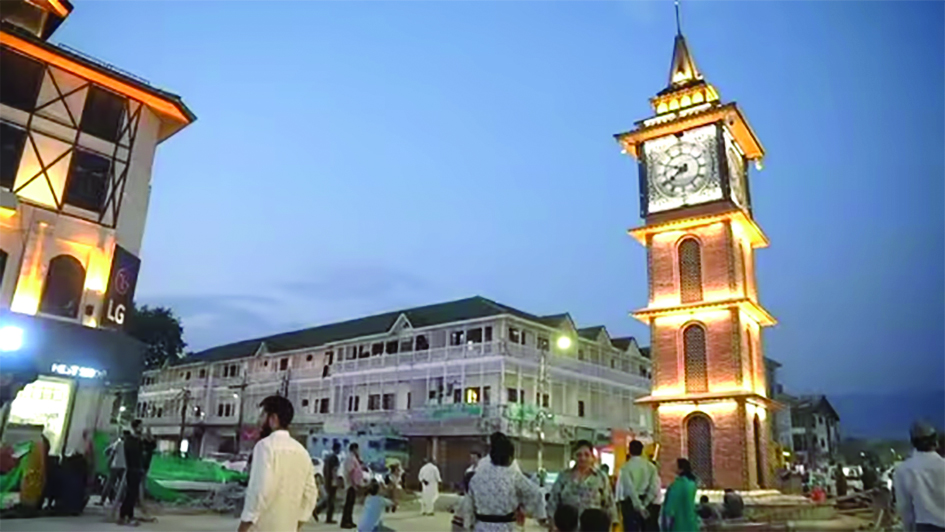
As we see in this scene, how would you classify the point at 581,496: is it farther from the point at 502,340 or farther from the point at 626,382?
the point at 626,382

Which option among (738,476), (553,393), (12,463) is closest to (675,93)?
(738,476)

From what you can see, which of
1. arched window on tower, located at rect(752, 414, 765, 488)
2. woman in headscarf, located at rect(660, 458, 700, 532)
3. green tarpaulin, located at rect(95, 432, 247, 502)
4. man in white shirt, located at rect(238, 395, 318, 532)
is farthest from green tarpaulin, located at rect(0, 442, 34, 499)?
arched window on tower, located at rect(752, 414, 765, 488)

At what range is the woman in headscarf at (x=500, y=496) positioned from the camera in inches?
214

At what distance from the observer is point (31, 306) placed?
1612 cm

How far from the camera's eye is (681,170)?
2470cm

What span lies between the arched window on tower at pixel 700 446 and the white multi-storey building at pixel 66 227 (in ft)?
54.8

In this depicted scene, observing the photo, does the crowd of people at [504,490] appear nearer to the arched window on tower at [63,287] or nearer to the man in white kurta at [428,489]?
the man in white kurta at [428,489]


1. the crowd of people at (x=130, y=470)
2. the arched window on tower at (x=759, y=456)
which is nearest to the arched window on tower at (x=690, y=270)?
the arched window on tower at (x=759, y=456)

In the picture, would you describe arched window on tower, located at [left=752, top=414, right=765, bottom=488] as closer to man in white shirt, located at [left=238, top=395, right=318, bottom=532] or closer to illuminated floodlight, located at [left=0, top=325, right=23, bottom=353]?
man in white shirt, located at [left=238, top=395, right=318, bottom=532]

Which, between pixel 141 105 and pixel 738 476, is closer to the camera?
pixel 141 105

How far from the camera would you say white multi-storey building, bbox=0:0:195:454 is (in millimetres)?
15570

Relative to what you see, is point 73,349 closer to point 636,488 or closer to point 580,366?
point 636,488

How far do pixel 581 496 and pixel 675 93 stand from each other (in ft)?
77.8

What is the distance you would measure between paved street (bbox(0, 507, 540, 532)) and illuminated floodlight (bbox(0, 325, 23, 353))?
412cm
